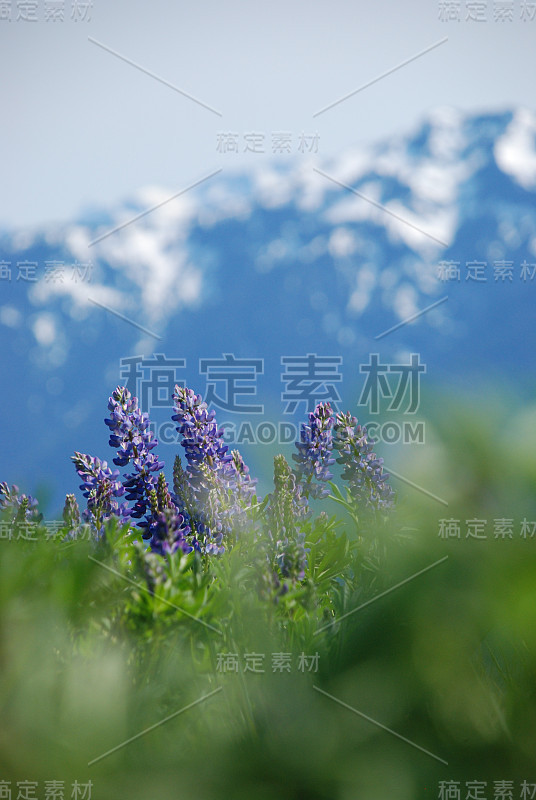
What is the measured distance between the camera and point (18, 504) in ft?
2.58

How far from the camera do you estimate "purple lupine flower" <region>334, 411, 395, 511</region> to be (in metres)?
0.78

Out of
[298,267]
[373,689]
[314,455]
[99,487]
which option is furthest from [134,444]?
[298,267]

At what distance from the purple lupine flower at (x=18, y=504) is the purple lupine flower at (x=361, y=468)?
35 cm

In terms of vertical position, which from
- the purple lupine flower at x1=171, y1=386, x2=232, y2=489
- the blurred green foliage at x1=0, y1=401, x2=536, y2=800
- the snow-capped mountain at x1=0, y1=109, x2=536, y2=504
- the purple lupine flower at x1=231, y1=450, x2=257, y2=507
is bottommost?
the blurred green foliage at x1=0, y1=401, x2=536, y2=800

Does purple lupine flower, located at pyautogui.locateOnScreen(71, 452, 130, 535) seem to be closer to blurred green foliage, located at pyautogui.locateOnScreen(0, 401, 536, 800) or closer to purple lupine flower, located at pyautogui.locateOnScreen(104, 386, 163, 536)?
purple lupine flower, located at pyautogui.locateOnScreen(104, 386, 163, 536)

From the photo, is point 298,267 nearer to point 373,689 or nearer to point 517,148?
point 517,148

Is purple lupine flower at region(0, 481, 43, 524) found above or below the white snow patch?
below

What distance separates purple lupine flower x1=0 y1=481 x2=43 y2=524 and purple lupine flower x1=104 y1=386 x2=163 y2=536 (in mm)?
110

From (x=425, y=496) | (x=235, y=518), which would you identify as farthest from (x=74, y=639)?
(x=235, y=518)

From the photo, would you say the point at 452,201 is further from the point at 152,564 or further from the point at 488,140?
the point at 152,564

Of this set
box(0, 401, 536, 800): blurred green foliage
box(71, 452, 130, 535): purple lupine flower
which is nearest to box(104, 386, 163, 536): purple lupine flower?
box(71, 452, 130, 535): purple lupine flower

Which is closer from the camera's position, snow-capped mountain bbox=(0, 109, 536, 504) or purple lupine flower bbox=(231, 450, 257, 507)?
purple lupine flower bbox=(231, 450, 257, 507)

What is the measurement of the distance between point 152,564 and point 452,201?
272ft

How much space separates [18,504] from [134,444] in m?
0.15
